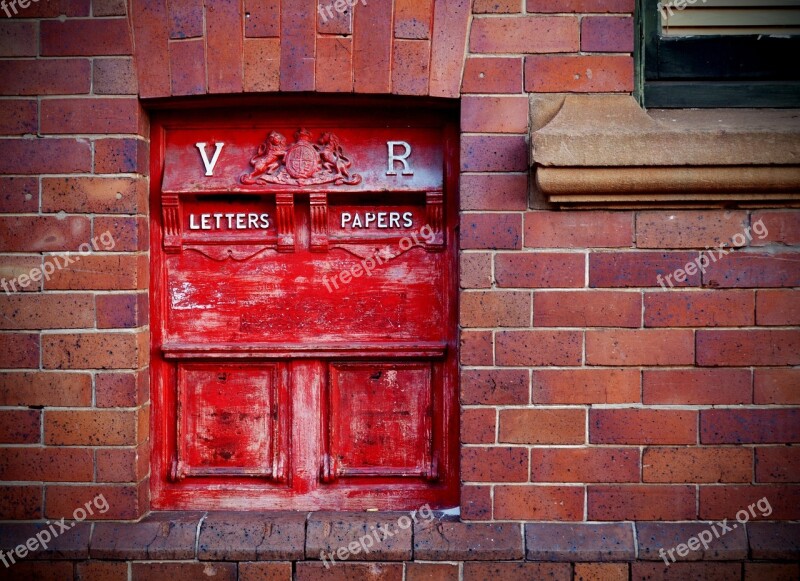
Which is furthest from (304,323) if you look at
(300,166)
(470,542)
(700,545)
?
(700,545)

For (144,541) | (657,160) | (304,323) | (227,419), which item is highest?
(657,160)

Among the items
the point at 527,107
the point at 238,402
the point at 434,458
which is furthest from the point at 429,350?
the point at 527,107

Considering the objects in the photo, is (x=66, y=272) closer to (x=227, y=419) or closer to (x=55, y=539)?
(x=227, y=419)

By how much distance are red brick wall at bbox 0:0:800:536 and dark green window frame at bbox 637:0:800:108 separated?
0.17m

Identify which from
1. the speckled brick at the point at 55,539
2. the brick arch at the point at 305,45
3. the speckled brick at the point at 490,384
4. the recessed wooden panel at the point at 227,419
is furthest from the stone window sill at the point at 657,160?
the speckled brick at the point at 55,539

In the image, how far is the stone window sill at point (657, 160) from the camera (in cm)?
232

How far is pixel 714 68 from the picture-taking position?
256cm

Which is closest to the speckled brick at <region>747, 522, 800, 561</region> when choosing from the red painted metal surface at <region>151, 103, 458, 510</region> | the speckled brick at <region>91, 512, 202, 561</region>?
the red painted metal surface at <region>151, 103, 458, 510</region>

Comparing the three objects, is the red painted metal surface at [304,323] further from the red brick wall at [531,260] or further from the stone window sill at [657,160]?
the stone window sill at [657,160]

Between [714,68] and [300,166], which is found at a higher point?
[714,68]

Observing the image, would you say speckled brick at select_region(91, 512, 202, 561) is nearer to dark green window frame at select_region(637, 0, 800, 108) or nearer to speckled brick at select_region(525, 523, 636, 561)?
speckled brick at select_region(525, 523, 636, 561)

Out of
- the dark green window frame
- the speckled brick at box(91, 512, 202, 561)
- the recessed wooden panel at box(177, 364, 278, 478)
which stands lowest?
the speckled brick at box(91, 512, 202, 561)

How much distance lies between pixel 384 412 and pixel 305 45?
4.81 ft

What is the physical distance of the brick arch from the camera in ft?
8.02
